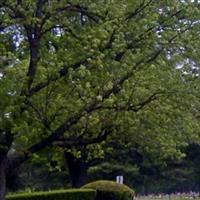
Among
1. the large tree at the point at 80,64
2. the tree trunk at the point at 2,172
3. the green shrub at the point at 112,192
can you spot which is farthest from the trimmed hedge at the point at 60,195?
the large tree at the point at 80,64

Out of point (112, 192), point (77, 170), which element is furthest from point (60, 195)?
point (77, 170)

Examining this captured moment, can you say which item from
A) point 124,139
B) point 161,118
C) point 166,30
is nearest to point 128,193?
point 124,139

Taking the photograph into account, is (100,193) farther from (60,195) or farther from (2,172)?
(2,172)

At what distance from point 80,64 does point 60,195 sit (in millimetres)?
A: 8323

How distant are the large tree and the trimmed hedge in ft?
13.7

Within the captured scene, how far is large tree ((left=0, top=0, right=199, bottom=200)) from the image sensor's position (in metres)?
13.5

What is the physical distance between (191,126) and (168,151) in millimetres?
897

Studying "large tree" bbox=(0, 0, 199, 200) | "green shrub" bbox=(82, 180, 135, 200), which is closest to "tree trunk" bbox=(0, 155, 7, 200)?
"large tree" bbox=(0, 0, 199, 200)

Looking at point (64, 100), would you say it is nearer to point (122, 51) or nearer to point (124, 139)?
point (122, 51)

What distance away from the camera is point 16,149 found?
15242 millimetres

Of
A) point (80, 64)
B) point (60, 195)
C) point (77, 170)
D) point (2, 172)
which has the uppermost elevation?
point (80, 64)

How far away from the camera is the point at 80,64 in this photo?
13.8 m

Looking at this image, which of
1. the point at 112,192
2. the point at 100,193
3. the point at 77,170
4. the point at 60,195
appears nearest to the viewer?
the point at 60,195

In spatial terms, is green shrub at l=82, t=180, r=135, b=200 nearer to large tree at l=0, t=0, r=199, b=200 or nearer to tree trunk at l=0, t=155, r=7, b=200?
large tree at l=0, t=0, r=199, b=200
